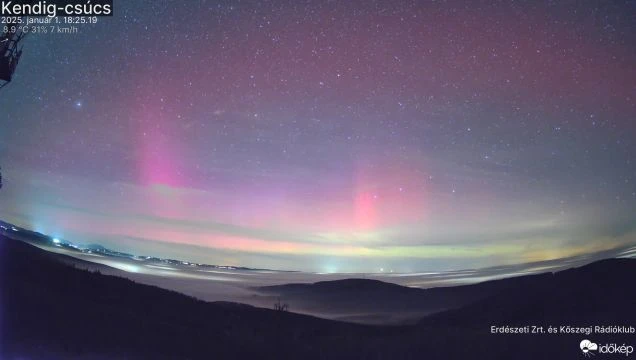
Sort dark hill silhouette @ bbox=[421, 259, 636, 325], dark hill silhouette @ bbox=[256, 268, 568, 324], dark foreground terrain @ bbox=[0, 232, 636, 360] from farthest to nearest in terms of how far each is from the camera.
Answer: dark hill silhouette @ bbox=[256, 268, 568, 324] < dark hill silhouette @ bbox=[421, 259, 636, 325] < dark foreground terrain @ bbox=[0, 232, 636, 360]

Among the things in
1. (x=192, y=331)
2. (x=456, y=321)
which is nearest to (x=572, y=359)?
(x=456, y=321)

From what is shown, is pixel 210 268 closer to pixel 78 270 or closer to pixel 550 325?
pixel 78 270

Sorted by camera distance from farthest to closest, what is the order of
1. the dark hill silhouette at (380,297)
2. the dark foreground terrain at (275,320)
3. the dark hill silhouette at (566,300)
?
the dark hill silhouette at (380,297) → the dark hill silhouette at (566,300) → the dark foreground terrain at (275,320)

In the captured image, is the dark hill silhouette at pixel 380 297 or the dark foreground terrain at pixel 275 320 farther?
the dark hill silhouette at pixel 380 297

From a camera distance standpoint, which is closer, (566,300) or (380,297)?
(566,300)

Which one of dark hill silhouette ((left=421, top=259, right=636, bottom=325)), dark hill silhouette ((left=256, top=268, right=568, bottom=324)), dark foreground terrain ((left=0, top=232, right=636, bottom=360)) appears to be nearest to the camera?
dark foreground terrain ((left=0, top=232, right=636, bottom=360))

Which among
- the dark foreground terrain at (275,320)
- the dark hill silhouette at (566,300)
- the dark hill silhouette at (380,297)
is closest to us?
the dark foreground terrain at (275,320)

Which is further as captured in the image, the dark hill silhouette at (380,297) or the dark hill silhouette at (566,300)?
the dark hill silhouette at (380,297)

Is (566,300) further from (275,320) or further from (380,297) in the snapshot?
(275,320)

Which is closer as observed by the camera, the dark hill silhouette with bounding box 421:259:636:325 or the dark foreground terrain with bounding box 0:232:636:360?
the dark foreground terrain with bounding box 0:232:636:360

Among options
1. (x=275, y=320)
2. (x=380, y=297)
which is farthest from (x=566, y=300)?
(x=275, y=320)
